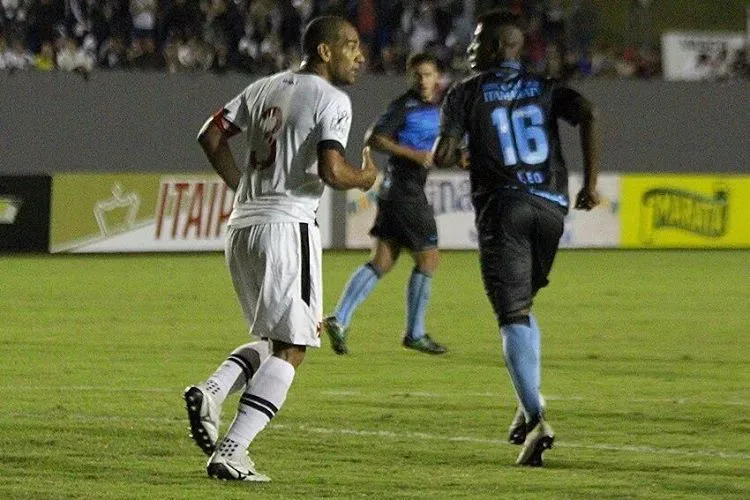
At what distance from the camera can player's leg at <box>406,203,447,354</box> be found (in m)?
13.6

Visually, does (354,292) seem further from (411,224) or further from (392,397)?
(392,397)

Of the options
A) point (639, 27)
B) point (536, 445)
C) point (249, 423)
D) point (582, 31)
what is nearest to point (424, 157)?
point (536, 445)

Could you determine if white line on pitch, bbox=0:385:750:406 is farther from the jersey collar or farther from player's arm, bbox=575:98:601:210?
the jersey collar

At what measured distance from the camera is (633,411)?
10156mm

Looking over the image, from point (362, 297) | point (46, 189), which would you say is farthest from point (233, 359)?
point (46, 189)

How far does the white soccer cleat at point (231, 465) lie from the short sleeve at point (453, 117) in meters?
1.98

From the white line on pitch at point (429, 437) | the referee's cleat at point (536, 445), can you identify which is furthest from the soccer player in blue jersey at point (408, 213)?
the referee's cleat at point (536, 445)

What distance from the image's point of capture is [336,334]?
44.0 feet

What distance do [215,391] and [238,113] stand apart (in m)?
1.23

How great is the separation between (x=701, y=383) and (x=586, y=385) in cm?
80

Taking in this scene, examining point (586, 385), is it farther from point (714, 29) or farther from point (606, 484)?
point (714, 29)

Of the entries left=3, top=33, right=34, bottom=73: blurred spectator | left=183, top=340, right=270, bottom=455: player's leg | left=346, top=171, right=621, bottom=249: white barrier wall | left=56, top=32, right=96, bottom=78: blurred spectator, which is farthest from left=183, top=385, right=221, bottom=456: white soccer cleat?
left=56, top=32, right=96, bottom=78: blurred spectator

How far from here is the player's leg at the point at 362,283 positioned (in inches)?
530

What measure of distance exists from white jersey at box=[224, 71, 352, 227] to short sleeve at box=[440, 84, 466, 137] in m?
0.95
